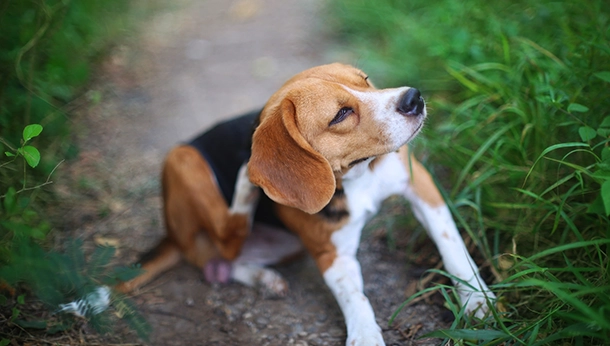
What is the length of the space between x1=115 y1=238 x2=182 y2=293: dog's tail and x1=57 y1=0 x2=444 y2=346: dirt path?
6 cm

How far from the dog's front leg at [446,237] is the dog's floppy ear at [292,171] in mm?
627

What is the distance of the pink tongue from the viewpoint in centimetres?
346

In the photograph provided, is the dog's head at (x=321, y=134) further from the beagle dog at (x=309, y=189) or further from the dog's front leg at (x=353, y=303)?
the dog's front leg at (x=353, y=303)

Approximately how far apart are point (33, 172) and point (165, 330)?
5.28 ft

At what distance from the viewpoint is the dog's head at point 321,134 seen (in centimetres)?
243

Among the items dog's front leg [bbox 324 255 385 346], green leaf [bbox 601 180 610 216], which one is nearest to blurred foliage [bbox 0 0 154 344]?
dog's front leg [bbox 324 255 385 346]

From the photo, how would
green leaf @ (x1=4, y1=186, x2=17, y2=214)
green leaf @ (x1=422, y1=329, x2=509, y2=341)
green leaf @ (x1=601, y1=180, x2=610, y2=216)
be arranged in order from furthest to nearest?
1. green leaf @ (x1=4, y1=186, x2=17, y2=214)
2. green leaf @ (x1=422, y1=329, x2=509, y2=341)
3. green leaf @ (x1=601, y1=180, x2=610, y2=216)

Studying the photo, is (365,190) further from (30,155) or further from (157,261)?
(30,155)

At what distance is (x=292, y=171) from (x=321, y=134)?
0.24 metres

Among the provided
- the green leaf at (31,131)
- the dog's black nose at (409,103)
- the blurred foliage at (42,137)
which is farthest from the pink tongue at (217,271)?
the dog's black nose at (409,103)

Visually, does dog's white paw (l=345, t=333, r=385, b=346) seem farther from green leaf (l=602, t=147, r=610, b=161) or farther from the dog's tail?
the dog's tail

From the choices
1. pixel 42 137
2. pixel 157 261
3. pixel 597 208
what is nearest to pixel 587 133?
pixel 597 208

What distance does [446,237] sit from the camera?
2.80m

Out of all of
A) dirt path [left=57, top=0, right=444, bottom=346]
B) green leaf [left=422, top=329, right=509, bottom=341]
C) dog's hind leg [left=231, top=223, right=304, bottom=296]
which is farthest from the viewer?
dog's hind leg [left=231, top=223, right=304, bottom=296]
